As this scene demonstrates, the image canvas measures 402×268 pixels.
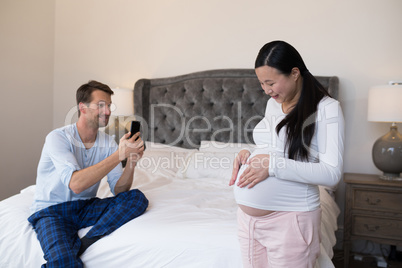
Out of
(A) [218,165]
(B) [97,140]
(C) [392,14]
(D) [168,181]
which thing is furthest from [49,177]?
(C) [392,14]

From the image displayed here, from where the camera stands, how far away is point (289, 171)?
125 cm

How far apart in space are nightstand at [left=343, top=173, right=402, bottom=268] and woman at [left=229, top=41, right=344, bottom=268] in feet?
4.73

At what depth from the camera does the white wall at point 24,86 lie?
3.42 meters

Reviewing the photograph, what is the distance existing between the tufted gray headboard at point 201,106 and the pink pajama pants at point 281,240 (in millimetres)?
1844

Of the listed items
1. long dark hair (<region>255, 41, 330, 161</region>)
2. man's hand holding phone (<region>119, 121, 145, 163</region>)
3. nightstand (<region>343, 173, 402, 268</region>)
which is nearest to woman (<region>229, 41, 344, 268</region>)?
long dark hair (<region>255, 41, 330, 161</region>)

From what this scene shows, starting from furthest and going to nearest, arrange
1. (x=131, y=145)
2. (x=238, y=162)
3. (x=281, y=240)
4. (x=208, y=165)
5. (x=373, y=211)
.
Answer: (x=208, y=165) → (x=373, y=211) → (x=131, y=145) → (x=238, y=162) → (x=281, y=240)

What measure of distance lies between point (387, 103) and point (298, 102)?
152 centimetres

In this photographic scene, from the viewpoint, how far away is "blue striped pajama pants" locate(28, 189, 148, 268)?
4.78 feet

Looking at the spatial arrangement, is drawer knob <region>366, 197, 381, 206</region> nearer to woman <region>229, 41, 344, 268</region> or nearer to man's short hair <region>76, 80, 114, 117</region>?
woman <region>229, 41, 344, 268</region>

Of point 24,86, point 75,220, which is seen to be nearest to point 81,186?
point 75,220

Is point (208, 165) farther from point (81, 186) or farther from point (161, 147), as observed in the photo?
point (81, 186)

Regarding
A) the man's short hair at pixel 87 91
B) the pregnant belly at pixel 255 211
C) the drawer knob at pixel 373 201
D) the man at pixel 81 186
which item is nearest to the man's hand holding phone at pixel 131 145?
the man at pixel 81 186

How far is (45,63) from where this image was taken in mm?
3889

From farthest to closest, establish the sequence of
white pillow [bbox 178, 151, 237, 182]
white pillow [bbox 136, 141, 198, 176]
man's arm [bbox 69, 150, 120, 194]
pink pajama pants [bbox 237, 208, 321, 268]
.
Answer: white pillow [bbox 136, 141, 198, 176]
white pillow [bbox 178, 151, 237, 182]
man's arm [bbox 69, 150, 120, 194]
pink pajama pants [bbox 237, 208, 321, 268]
